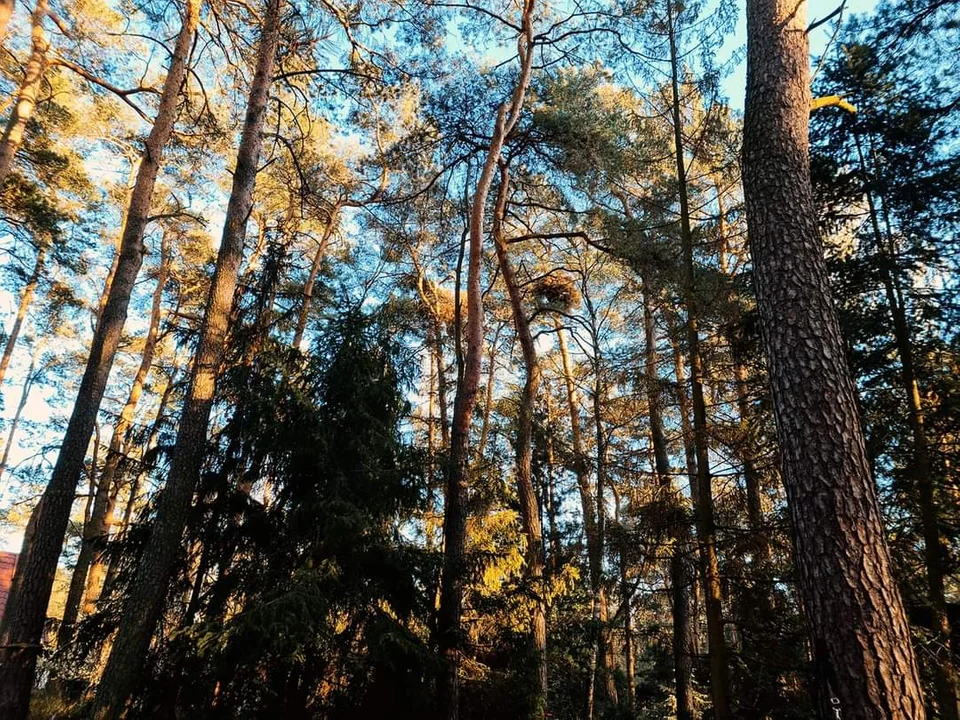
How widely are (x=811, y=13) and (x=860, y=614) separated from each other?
4.10 m

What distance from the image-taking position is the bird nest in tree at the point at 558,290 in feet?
36.0

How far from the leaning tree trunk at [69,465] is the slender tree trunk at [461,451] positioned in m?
3.89

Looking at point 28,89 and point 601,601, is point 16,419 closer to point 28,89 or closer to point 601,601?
point 28,89

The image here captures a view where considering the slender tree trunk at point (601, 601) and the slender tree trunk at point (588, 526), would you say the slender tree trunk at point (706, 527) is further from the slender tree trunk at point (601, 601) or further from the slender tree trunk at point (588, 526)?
the slender tree trunk at point (601, 601)

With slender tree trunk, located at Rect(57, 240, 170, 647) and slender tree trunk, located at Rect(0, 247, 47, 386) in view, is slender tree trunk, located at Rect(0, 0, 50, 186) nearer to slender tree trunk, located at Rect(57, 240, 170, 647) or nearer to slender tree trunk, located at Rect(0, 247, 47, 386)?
slender tree trunk, located at Rect(57, 240, 170, 647)

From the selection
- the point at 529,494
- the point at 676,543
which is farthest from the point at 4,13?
the point at 676,543

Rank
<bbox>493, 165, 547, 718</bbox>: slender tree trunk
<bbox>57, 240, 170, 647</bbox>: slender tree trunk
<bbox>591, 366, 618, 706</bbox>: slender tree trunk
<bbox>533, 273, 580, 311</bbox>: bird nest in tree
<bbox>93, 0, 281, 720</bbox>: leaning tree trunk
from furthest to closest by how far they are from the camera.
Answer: <bbox>533, 273, 580, 311</bbox>: bird nest in tree < <bbox>57, 240, 170, 647</bbox>: slender tree trunk < <bbox>591, 366, 618, 706</bbox>: slender tree trunk < <bbox>493, 165, 547, 718</bbox>: slender tree trunk < <bbox>93, 0, 281, 720</bbox>: leaning tree trunk

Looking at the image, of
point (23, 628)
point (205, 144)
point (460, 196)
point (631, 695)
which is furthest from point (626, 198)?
point (23, 628)

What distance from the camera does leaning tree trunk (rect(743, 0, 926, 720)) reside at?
2.42 metres

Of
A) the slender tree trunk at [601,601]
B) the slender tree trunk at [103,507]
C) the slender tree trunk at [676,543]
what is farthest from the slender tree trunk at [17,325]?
the slender tree trunk at [676,543]

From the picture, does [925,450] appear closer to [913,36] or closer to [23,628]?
[913,36]

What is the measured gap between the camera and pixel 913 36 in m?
4.94

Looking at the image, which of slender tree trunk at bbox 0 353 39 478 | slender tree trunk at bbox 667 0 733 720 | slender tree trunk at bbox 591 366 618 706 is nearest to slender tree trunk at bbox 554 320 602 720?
slender tree trunk at bbox 591 366 618 706

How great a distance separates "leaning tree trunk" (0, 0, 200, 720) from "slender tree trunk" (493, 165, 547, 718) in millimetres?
4685
